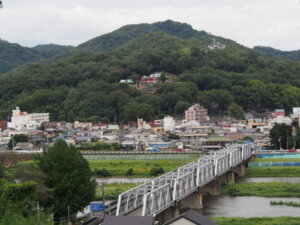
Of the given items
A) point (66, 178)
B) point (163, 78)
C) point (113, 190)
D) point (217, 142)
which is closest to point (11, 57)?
point (163, 78)

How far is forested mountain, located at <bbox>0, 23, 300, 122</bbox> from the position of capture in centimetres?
9362

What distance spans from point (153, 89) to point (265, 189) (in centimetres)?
6518

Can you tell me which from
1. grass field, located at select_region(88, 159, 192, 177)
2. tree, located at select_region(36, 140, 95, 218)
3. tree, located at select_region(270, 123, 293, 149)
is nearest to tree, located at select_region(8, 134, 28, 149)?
grass field, located at select_region(88, 159, 192, 177)

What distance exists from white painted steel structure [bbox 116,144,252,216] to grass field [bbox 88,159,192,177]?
8822 millimetres

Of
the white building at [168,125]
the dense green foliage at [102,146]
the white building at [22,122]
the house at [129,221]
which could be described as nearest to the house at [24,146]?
the dense green foliage at [102,146]

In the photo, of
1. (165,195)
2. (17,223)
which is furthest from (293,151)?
(17,223)

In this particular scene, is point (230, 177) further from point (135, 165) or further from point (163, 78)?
point (163, 78)

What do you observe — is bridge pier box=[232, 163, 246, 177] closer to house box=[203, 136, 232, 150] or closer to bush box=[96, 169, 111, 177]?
bush box=[96, 169, 111, 177]

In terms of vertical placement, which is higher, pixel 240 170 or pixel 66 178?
pixel 66 178

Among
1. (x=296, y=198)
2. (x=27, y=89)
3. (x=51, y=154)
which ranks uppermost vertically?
(x=27, y=89)

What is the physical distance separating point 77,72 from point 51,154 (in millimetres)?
86717

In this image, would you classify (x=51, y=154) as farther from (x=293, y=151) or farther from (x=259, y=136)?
(x=259, y=136)

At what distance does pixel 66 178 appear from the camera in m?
26.6

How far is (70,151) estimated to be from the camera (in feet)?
91.7
